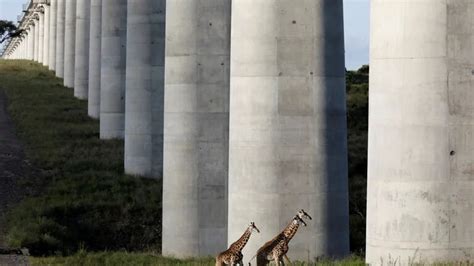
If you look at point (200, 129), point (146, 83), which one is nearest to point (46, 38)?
point (146, 83)

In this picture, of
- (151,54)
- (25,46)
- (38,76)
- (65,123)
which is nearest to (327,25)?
(151,54)

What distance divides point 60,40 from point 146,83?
47.4 m

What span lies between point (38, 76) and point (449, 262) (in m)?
71.3

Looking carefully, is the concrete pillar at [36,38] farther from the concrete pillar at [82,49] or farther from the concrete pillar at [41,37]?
the concrete pillar at [82,49]

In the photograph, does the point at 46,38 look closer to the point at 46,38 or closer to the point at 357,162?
the point at 46,38

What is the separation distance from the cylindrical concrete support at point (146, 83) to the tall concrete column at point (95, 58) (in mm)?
17865

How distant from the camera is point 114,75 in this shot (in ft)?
147

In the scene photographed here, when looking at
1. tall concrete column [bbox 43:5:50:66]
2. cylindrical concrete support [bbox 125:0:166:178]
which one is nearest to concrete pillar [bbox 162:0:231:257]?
cylindrical concrete support [bbox 125:0:166:178]

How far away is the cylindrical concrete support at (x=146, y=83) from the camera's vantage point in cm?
3438

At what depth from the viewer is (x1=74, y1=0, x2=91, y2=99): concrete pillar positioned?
205 ft

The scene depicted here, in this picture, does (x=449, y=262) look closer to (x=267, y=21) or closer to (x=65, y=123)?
(x=267, y=21)

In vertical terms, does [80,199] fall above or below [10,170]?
below

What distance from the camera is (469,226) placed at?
42.5 ft

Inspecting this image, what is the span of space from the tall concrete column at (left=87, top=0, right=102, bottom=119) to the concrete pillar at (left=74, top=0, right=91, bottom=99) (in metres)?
8.59
